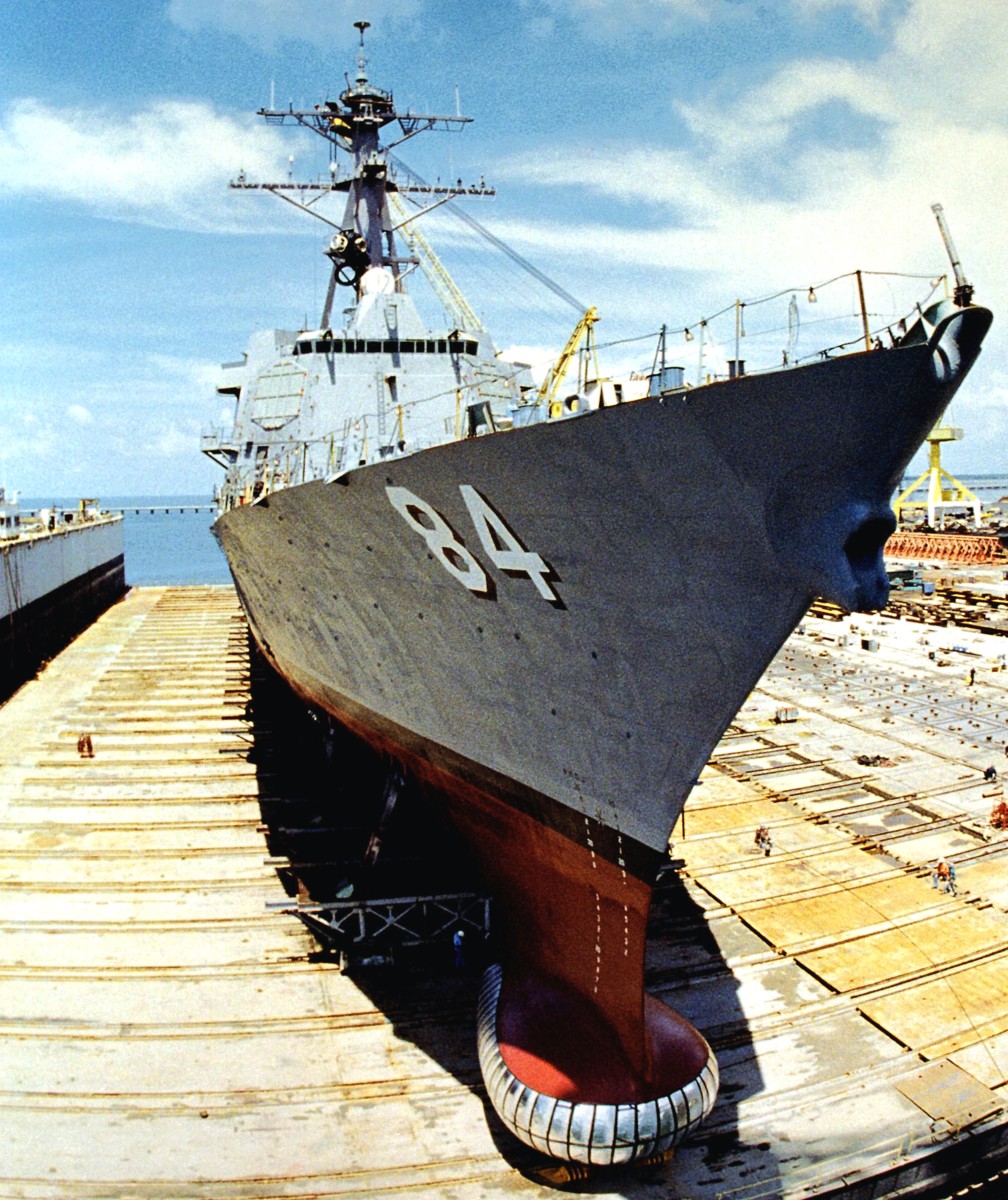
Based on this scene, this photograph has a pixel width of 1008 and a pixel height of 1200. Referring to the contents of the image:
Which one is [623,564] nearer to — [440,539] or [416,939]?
[440,539]

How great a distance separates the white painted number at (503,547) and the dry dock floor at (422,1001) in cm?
401

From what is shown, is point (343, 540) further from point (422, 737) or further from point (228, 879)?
point (228, 879)

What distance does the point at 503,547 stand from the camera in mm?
5895

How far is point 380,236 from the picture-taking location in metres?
16.2

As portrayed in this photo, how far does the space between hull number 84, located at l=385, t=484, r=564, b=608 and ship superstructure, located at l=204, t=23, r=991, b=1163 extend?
19 mm

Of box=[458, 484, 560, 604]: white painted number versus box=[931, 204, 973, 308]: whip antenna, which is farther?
box=[458, 484, 560, 604]: white painted number

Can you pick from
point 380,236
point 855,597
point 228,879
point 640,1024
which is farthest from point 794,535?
point 380,236

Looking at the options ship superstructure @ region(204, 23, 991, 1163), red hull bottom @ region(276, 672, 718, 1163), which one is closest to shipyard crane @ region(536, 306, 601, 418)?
ship superstructure @ region(204, 23, 991, 1163)

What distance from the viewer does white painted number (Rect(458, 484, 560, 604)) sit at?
5.68 meters

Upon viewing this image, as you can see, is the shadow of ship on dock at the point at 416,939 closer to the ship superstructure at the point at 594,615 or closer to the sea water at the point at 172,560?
the ship superstructure at the point at 594,615

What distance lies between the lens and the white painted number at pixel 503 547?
5.68 m

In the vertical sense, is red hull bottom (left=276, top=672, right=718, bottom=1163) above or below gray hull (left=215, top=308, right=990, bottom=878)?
below

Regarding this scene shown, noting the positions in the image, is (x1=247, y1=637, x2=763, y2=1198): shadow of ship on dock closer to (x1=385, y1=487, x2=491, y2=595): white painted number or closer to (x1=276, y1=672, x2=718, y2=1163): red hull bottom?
(x1=276, y1=672, x2=718, y2=1163): red hull bottom

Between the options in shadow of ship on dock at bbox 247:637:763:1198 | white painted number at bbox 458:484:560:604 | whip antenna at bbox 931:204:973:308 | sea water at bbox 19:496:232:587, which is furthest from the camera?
sea water at bbox 19:496:232:587
